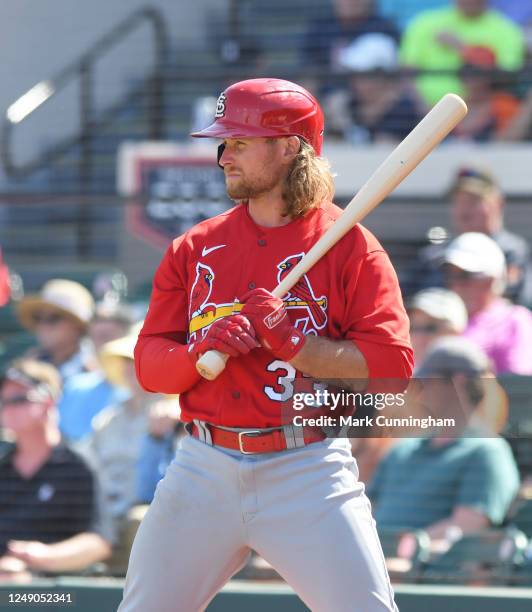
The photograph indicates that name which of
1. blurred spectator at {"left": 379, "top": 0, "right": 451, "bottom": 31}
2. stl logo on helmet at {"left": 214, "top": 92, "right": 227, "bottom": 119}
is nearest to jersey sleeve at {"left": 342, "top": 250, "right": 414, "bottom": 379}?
stl logo on helmet at {"left": 214, "top": 92, "right": 227, "bottom": 119}

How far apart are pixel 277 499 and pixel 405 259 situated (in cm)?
322

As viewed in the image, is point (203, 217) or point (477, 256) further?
point (203, 217)

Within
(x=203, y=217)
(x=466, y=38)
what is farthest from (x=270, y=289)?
(x=466, y=38)

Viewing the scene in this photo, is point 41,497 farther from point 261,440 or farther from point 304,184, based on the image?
point 304,184

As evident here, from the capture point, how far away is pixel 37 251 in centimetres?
815

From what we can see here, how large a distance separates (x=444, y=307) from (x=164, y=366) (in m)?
2.51

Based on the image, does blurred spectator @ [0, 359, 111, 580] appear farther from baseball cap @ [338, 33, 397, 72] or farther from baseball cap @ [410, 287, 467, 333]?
baseball cap @ [338, 33, 397, 72]

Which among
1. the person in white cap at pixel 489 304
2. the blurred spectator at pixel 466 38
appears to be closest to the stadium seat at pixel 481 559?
the person in white cap at pixel 489 304

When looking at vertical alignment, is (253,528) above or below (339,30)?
below

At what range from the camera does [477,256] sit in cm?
563

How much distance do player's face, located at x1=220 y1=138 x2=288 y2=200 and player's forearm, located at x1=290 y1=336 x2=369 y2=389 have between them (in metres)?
0.41

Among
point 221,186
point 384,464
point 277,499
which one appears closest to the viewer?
point 277,499

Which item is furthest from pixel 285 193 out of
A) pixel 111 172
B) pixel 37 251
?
pixel 111 172

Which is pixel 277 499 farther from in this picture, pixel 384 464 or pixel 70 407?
pixel 70 407
